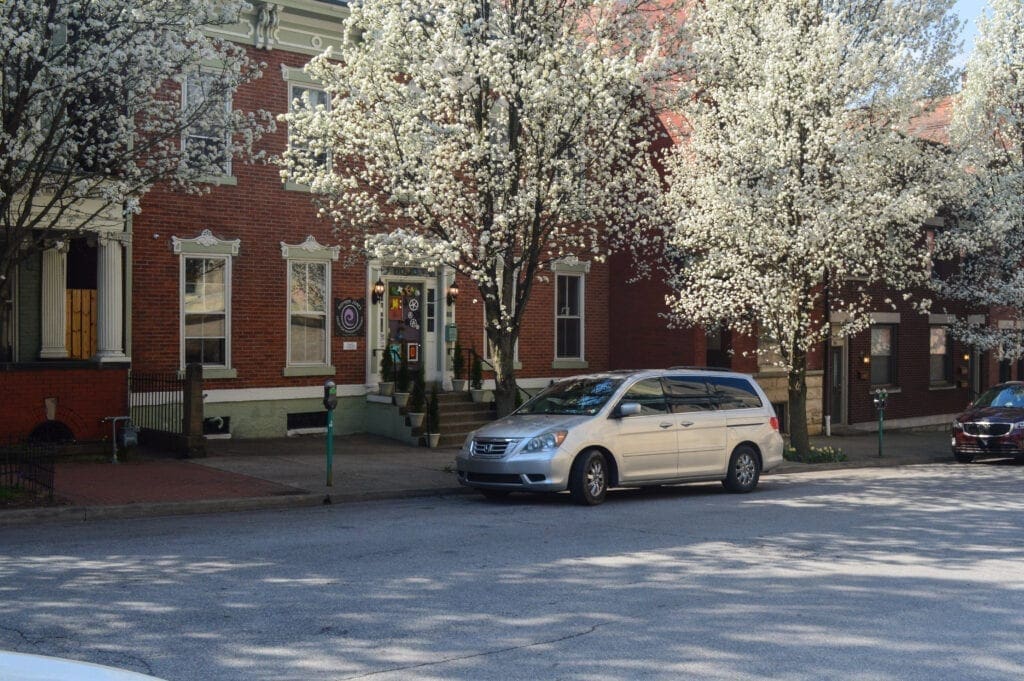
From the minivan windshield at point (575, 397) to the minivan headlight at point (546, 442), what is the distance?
0.61 meters

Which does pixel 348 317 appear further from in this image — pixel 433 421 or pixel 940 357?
pixel 940 357

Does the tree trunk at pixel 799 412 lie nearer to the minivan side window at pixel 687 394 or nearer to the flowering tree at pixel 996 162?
the minivan side window at pixel 687 394

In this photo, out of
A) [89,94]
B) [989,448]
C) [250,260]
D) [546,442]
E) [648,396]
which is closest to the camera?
[89,94]

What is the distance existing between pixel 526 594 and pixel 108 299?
11732 millimetres

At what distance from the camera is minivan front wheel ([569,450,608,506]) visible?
13578mm

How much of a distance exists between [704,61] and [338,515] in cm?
1125

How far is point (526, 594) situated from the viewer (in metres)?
8.21

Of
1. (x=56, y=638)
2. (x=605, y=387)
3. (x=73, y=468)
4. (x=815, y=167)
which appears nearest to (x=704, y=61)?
(x=815, y=167)

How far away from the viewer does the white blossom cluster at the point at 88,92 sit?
12.4 metres

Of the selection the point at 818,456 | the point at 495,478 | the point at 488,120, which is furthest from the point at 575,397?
the point at 818,456

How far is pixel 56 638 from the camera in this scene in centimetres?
669

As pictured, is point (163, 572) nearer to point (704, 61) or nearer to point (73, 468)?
point (73, 468)

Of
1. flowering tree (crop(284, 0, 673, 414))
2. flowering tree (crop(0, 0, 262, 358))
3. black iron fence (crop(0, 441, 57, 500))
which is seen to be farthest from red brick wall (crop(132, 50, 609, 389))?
black iron fence (crop(0, 441, 57, 500))

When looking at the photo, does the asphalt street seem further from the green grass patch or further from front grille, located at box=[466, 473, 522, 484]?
the green grass patch
